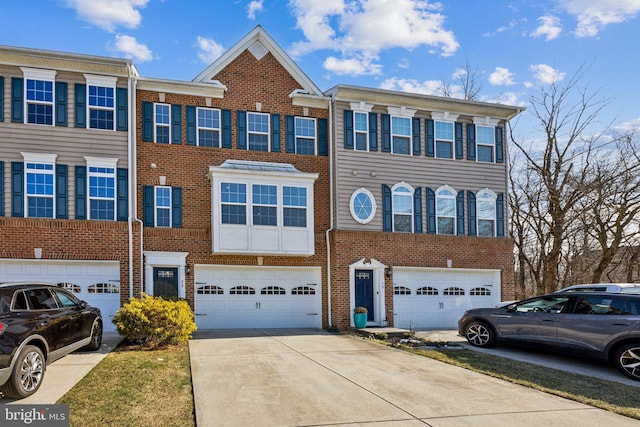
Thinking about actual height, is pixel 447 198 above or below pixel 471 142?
below

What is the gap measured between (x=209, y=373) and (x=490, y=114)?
1588cm

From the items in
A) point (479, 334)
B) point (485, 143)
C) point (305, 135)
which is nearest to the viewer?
point (479, 334)

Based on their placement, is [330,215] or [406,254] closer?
[330,215]

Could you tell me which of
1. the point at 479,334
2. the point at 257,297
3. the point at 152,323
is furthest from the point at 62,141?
the point at 479,334

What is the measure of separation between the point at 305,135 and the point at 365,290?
581 cm

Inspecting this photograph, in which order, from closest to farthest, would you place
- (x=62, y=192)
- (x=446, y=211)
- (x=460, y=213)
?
1. (x=62, y=192)
2. (x=446, y=211)
3. (x=460, y=213)

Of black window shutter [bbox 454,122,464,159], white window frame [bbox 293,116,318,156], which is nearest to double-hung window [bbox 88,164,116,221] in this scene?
white window frame [bbox 293,116,318,156]

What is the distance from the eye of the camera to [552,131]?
28016 millimetres

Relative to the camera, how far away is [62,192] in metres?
16.6

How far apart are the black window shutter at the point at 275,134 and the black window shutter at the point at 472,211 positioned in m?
7.46

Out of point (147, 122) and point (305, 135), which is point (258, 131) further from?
point (147, 122)

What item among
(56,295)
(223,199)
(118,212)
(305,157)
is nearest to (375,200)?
(305,157)

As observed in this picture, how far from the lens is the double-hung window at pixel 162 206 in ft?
58.1

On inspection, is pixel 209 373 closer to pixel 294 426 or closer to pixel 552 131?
pixel 294 426
